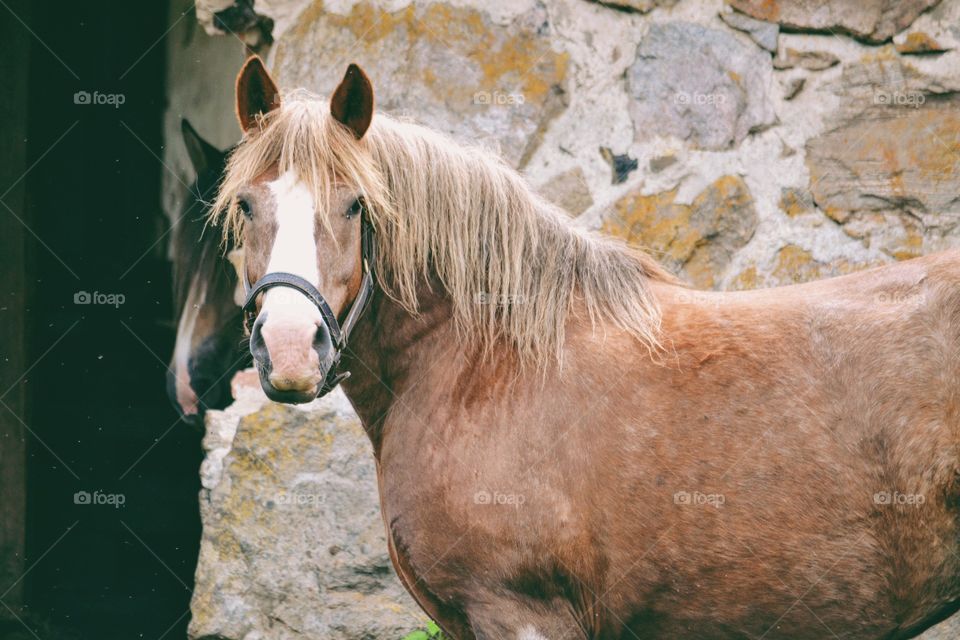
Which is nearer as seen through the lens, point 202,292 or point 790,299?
point 790,299

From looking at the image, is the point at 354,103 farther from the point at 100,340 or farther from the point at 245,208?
the point at 100,340

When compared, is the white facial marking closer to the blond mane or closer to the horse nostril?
the horse nostril

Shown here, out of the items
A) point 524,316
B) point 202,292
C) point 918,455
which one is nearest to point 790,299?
point 918,455

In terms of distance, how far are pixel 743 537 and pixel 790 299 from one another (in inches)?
26.6

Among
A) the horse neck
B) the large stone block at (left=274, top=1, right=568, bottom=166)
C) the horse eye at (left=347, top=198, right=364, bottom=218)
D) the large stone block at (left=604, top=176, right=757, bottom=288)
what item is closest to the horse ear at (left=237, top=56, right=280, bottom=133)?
the horse eye at (left=347, top=198, right=364, bottom=218)

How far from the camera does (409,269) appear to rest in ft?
8.45

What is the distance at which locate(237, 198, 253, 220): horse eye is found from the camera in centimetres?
236

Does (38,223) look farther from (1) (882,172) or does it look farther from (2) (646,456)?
(1) (882,172)

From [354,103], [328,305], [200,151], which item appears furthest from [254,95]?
[200,151]

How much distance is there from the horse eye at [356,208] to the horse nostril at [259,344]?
0.40 metres

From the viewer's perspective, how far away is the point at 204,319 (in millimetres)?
4328

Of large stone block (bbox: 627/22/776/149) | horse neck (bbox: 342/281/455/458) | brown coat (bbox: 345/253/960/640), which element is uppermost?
large stone block (bbox: 627/22/776/149)

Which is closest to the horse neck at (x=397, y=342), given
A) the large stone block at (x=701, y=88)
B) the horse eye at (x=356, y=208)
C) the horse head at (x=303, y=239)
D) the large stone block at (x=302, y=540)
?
the horse head at (x=303, y=239)

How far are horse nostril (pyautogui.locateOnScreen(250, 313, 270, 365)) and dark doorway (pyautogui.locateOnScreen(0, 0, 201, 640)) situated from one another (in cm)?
272
